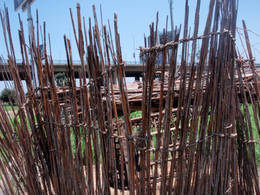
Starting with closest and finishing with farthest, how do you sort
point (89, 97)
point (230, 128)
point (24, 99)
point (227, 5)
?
1. point (227, 5)
2. point (230, 128)
3. point (89, 97)
4. point (24, 99)

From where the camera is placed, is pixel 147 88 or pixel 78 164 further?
pixel 78 164

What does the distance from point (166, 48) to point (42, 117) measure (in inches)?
38.3

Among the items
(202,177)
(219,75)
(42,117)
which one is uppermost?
(219,75)

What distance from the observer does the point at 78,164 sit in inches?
63.5

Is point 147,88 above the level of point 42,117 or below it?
above

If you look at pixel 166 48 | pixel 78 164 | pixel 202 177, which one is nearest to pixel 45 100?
pixel 78 164

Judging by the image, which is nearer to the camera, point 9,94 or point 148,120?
point 148,120

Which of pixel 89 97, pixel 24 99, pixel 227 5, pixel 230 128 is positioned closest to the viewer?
pixel 227 5

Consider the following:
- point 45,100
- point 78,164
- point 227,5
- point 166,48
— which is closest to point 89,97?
point 45,100

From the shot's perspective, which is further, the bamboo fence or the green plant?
the green plant

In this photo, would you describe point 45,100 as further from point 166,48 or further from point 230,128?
point 230,128

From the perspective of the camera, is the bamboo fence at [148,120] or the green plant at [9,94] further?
the green plant at [9,94]

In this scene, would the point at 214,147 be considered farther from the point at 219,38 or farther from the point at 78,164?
the point at 78,164

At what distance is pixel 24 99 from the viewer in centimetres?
168
